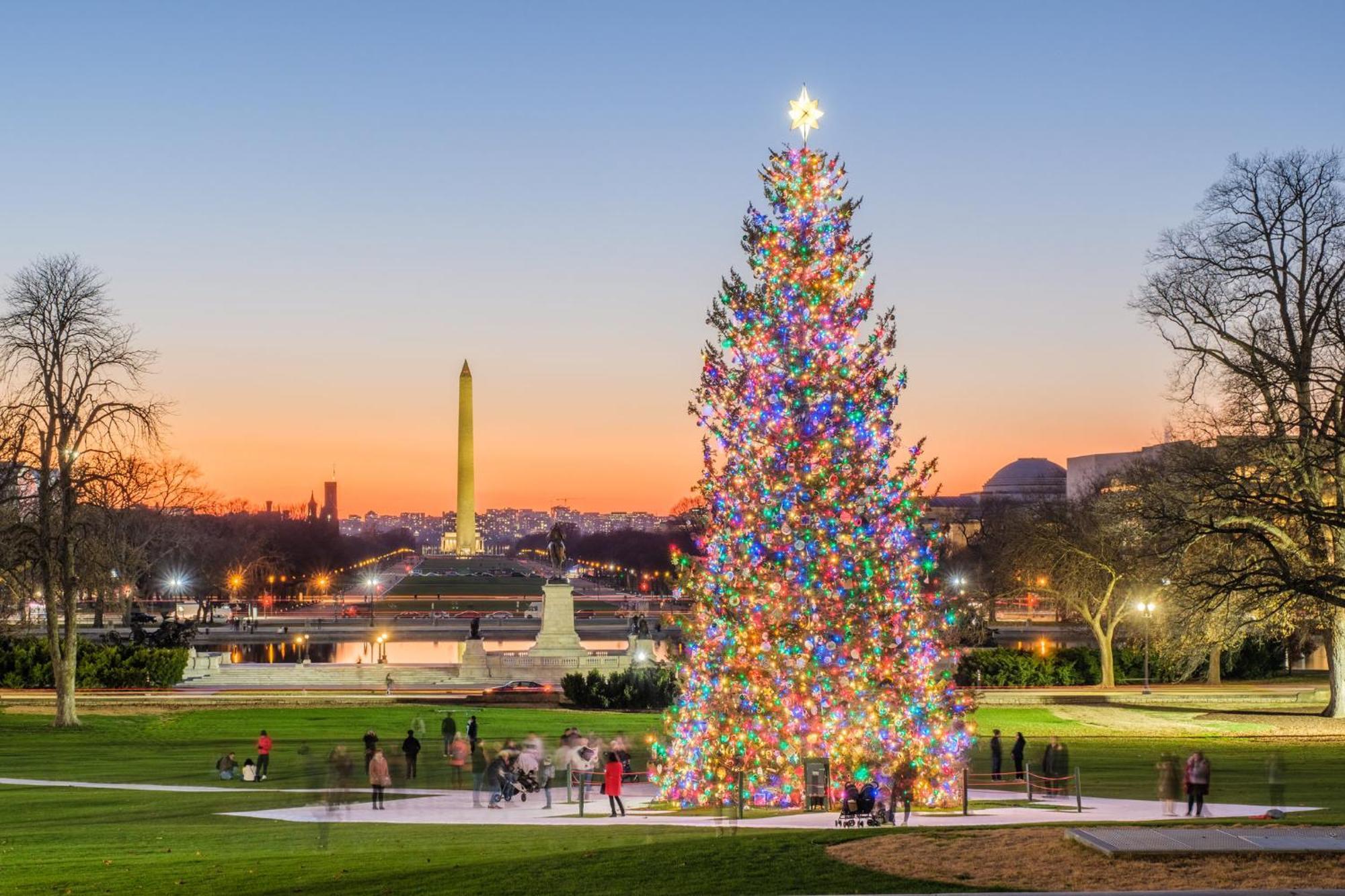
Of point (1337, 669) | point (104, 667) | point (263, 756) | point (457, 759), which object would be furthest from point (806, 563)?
point (104, 667)

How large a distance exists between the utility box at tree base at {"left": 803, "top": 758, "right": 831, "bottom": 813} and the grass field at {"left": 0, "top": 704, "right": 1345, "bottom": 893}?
2173 mm

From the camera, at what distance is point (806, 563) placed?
21281 millimetres

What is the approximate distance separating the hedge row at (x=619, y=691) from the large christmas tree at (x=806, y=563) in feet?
79.0

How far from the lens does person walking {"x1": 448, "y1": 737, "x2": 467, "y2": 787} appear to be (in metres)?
30.0

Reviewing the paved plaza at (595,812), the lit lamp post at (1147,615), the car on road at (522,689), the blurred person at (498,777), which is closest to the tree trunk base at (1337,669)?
the lit lamp post at (1147,615)

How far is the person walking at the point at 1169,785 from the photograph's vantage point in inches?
896

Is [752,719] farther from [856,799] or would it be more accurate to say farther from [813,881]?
[813,881]

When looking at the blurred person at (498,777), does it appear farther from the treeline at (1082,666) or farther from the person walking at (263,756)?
the treeline at (1082,666)

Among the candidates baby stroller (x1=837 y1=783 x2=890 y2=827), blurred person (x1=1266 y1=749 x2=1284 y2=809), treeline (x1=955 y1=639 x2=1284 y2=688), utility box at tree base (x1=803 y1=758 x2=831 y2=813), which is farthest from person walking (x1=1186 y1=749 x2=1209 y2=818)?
treeline (x1=955 y1=639 x2=1284 y2=688)

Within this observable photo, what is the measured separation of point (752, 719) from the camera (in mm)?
21281

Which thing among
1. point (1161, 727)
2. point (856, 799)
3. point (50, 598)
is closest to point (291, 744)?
point (50, 598)

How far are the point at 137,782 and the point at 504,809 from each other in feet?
30.3

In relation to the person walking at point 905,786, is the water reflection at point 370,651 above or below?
below

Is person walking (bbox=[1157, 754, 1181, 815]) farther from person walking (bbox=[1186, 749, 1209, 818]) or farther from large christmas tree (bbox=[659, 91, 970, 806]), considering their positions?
large christmas tree (bbox=[659, 91, 970, 806])
